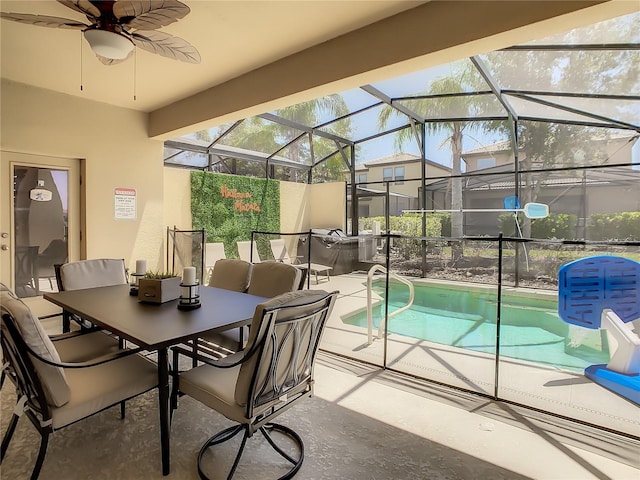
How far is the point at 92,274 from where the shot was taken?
3184 mm

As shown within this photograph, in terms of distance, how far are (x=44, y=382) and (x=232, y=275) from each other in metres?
1.71

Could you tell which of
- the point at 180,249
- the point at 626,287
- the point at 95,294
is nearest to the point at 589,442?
the point at 626,287

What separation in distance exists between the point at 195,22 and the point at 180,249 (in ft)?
13.2

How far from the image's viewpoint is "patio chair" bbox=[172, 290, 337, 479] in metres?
1.56

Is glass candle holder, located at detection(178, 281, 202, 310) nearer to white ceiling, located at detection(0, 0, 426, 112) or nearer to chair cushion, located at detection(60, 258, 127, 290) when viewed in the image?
chair cushion, located at detection(60, 258, 127, 290)

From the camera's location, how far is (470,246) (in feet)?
25.0

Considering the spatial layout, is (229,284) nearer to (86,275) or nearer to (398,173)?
(86,275)

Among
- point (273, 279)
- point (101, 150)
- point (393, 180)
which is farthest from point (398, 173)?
point (273, 279)

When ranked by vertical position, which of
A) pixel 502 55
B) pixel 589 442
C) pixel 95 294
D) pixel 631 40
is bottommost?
pixel 589 442

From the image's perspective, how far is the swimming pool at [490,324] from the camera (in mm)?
4375

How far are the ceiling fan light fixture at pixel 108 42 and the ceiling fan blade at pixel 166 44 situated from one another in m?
0.16

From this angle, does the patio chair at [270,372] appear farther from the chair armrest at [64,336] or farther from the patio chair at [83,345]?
the chair armrest at [64,336]

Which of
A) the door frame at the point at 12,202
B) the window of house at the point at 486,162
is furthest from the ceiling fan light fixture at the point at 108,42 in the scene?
the window of house at the point at 486,162

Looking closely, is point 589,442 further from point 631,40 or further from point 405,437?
point 631,40
